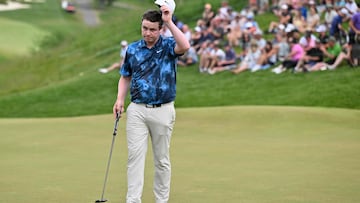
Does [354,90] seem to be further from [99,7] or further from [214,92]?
[99,7]

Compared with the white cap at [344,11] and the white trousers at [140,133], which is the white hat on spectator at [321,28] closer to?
the white cap at [344,11]

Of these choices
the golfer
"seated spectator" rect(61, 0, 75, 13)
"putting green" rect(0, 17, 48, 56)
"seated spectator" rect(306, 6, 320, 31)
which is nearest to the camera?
the golfer

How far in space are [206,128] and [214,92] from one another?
628cm

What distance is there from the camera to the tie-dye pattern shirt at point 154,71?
7645 mm

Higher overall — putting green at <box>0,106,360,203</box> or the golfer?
the golfer

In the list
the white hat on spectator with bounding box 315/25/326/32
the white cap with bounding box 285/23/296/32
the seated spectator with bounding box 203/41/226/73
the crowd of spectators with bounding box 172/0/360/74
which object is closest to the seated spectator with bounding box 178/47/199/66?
the crowd of spectators with bounding box 172/0/360/74

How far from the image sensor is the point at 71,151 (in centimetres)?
1293

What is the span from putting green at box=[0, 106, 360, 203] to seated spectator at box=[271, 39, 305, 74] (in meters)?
4.90

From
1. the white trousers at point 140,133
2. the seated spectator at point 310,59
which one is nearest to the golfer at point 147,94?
the white trousers at point 140,133

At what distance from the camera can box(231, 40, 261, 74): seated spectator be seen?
22.7 meters

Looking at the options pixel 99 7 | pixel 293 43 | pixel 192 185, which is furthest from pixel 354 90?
pixel 99 7

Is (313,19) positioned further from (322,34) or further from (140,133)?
(140,133)

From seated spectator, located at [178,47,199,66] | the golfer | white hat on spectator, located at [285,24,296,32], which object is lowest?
seated spectator, located at [178,47,199,66]

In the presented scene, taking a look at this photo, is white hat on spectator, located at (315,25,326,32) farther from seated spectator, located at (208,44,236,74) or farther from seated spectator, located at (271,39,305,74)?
seated spectator, located at (208,44,236,74)
